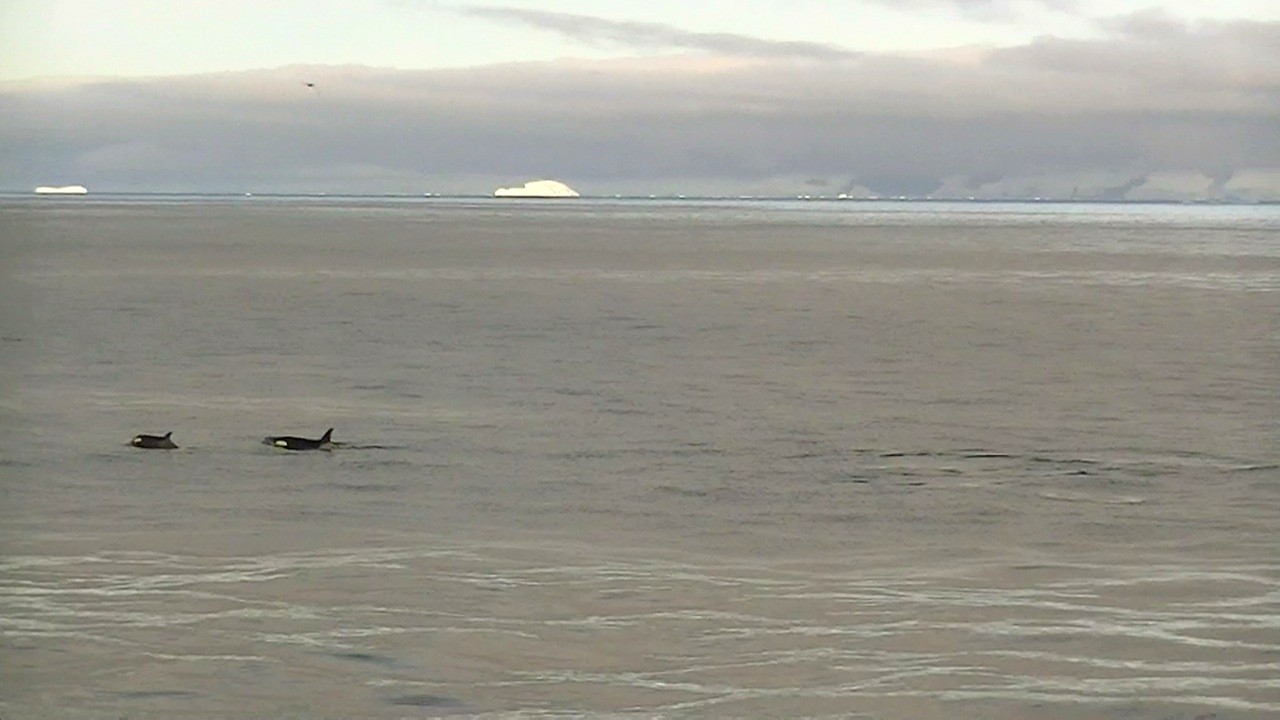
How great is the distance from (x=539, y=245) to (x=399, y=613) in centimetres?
7749

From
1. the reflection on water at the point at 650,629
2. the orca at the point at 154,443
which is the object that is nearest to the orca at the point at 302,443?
the orca at the point at 154,443

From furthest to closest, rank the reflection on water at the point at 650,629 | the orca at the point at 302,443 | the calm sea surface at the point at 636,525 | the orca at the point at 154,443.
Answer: the orca at the point at 302,443, the orca at the point at 154,443, the calm sea surface at the point at 636,525, the reflection on water at the point at 650,629

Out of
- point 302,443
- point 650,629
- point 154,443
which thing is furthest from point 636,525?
point 154,443

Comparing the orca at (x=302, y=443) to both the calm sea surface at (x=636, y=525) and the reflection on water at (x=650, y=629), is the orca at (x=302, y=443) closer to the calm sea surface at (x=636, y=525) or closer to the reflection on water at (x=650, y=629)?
the calm sea surface at (x=636, y=525)

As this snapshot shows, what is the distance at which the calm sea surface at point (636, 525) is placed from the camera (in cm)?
888

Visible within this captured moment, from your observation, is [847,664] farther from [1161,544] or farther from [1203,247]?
[1203,247]

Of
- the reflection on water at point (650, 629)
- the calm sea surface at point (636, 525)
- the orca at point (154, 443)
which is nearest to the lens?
the reflection on water at point (650, 629)

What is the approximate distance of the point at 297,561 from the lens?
1152 cm

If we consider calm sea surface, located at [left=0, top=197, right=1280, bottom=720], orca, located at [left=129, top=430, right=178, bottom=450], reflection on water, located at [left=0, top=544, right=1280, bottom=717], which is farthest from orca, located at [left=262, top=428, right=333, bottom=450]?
reflection on water, located at [left=0, top=544, right=1280, bottom=717]

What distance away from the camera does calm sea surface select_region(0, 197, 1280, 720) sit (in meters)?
8.88

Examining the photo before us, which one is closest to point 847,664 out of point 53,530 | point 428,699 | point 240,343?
point 428,699

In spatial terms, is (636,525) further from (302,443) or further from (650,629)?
(302,443)

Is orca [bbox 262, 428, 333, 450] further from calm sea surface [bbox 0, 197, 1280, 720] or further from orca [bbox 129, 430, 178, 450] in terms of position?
orca [bbox 129, 430, 178, 450]

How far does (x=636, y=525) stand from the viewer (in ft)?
42.2
